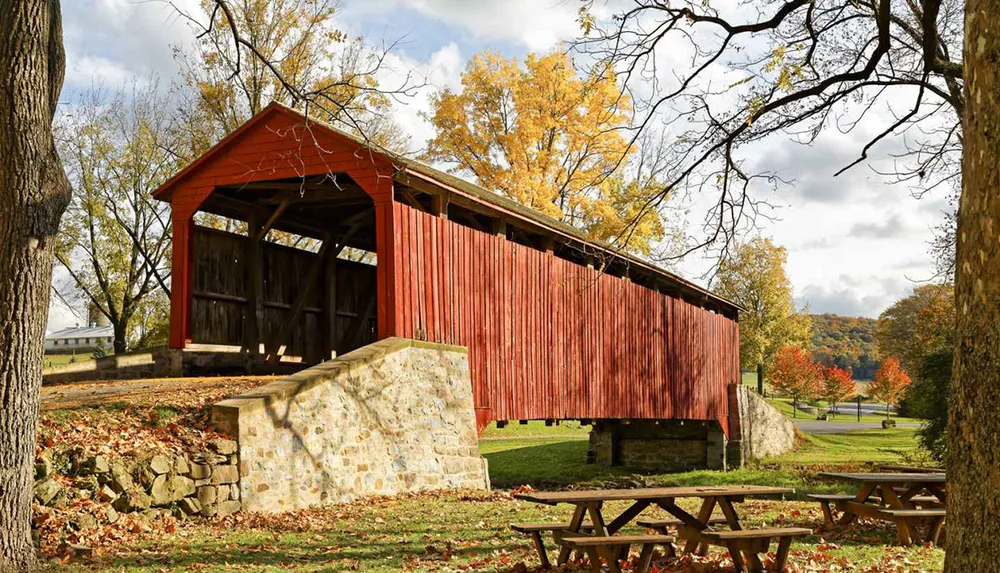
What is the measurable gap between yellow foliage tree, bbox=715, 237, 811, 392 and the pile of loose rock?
3123 cm

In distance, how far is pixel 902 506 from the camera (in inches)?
318

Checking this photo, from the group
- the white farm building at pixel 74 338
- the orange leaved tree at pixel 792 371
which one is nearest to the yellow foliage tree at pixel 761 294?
the orange leaved tree at pixel 792 371

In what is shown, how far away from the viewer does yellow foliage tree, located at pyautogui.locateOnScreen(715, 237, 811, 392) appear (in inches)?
1469

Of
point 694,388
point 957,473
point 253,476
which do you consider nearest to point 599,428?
point 694,388

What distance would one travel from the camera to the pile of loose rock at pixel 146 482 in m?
7.24

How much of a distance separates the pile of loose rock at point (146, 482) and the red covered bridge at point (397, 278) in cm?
390

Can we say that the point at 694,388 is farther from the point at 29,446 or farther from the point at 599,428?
the point at 29,446

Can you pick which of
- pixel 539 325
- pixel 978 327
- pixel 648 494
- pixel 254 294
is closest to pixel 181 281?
pixel 254 294

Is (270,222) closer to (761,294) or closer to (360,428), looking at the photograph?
(360,428)

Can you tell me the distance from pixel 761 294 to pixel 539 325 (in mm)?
24675

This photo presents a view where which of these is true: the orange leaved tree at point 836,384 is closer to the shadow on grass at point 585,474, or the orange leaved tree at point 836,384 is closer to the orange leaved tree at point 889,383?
the orange leaved tree at point 889,383

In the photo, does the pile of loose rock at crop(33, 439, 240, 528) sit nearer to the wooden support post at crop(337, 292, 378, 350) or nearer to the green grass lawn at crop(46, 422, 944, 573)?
the green grass lawn at crop(46, 422, 944, 573)

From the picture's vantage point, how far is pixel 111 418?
8.63 m

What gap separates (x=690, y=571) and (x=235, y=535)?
3.91m
